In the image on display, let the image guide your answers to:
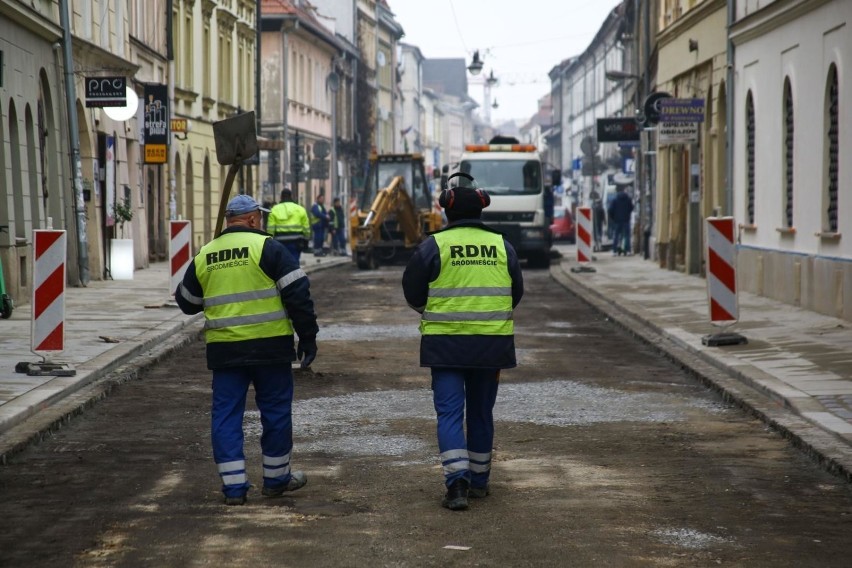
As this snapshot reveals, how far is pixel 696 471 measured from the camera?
29.2 feet

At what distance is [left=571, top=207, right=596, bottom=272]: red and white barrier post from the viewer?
31734 mm

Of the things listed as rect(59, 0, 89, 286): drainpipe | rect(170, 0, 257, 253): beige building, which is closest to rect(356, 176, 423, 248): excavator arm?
rect(170, 0, 257, 253): beige building

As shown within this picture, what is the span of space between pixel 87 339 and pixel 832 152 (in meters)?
9.90

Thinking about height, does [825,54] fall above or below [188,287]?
above

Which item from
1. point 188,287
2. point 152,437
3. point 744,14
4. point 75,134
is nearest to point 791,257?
point 744,14

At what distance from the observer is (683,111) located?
81.6 feet

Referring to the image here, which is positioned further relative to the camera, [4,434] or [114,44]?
[114,44]

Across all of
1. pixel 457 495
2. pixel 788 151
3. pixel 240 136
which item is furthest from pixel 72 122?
pixel 457 495

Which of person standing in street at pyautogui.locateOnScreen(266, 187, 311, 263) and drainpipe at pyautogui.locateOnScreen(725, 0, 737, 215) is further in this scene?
drainpipe at pyautogui.locateOnScreen(725, 0, 737, 215)

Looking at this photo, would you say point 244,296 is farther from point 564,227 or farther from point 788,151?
point 564,227

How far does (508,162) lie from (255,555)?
106ft

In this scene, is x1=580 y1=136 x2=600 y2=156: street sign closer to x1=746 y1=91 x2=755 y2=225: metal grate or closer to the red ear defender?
x1=746 y1=91 x2=755 y2=225: metal grate

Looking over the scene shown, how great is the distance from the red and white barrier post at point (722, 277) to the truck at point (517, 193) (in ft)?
71.2

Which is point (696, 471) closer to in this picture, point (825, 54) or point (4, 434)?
point (4, 434)
